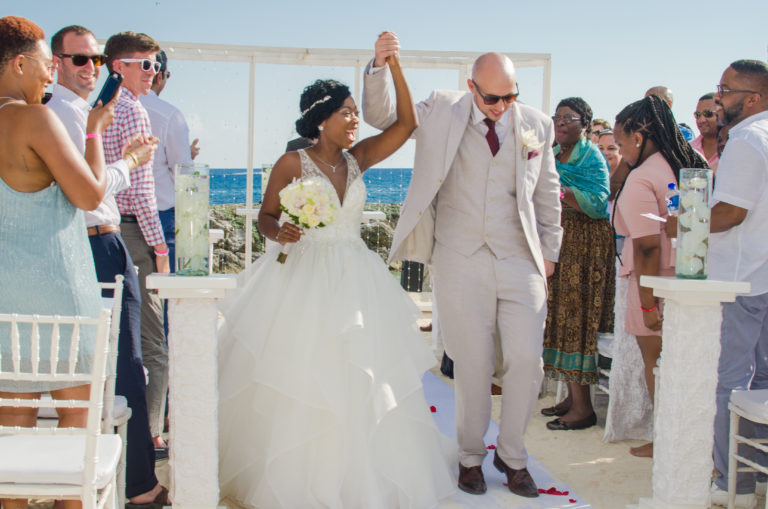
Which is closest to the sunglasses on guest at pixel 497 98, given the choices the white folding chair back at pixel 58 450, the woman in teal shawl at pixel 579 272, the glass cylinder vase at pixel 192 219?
the glass cylinder vase at pixel 192 219

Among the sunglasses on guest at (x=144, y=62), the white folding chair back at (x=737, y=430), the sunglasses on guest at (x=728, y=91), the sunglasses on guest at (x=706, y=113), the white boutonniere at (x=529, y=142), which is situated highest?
the sunglasses on guest at (x=706, y=113)

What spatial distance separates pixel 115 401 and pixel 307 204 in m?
1.20

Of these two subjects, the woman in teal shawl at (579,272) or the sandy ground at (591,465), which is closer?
the sandy ground at (591,465)

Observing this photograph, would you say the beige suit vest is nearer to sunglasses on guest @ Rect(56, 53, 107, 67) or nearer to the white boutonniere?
the white boutonniere

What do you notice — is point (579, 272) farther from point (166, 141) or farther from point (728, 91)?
point (166, 141)

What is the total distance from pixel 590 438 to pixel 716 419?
120 centimetres

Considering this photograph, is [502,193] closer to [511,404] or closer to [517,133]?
[517,133]

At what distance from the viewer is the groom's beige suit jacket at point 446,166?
3.55 m

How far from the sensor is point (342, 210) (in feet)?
12.0

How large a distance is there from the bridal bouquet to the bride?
0.39ft

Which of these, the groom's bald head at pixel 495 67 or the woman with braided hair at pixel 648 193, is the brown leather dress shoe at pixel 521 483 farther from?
the groom's bald head at pixel 495 67

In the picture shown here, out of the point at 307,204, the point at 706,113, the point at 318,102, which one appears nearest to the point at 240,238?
the point at 706,113

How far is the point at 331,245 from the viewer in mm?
3627

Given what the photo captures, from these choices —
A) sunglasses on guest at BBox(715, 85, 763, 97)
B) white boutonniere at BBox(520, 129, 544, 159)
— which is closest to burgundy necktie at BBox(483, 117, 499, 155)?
white boutonniere at BBox(520, 129, 544, 159)
